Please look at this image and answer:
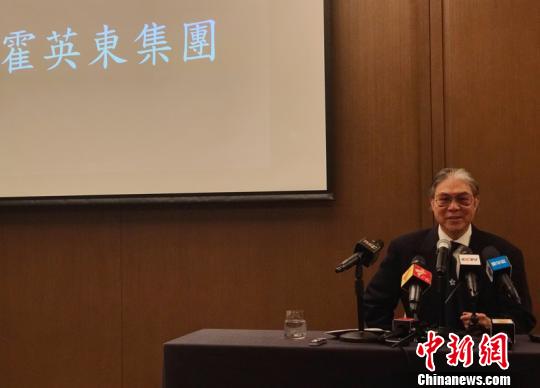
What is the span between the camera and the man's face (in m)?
2.71

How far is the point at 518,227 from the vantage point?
3.27 m

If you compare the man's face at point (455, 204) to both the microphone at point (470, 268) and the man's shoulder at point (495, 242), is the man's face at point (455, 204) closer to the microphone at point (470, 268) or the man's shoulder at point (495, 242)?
the man's shoulder at point (495, 242)

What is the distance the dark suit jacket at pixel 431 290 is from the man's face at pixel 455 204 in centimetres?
9

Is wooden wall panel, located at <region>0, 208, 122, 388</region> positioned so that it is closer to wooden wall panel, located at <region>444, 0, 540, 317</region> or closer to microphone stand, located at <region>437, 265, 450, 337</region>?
wooden wall panel, located at <region>444, 0, 540, 317</region>

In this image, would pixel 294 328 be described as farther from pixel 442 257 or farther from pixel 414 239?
pixel 414 239

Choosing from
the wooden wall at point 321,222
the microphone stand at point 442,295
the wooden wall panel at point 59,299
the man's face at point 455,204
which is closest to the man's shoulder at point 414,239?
the man's face at point 455,204

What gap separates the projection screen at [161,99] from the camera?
3.48 m

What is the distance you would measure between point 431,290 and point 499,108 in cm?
117

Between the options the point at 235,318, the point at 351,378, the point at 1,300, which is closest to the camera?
the point at 351,378

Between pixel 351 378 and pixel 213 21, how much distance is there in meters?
2.25

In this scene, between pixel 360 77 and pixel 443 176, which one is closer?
pixel 443 176

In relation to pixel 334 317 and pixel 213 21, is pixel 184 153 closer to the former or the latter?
pixel 213 21

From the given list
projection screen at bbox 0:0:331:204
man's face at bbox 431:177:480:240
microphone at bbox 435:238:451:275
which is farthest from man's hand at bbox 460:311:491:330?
projection screen at bbox 0:0:331:204

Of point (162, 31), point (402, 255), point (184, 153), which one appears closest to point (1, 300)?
point (184, 153)
